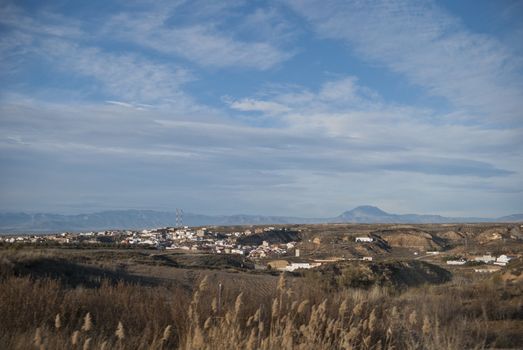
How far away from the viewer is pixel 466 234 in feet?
301

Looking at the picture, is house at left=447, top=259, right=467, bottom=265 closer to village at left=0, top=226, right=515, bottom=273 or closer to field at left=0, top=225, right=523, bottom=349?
village at left=0, top=226, right=515, bottom=273

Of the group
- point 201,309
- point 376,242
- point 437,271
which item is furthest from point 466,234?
point 201,309

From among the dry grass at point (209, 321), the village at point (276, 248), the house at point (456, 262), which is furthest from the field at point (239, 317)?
the house at point (456, 262)

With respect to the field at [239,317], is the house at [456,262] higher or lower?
lower

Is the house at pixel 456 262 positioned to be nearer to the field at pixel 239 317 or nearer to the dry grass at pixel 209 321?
the field at pixel 239 317

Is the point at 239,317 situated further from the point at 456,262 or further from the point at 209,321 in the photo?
the point at 456,262

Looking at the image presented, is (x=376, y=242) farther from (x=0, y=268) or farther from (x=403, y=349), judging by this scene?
(x=403, y=349)

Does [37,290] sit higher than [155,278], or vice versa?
[37,290]

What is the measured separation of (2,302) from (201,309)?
3.23m

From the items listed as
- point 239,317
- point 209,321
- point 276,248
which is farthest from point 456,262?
point 209,321

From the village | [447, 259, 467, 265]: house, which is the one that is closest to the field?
the village

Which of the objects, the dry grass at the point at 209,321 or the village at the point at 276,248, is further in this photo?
the village at the point at 276,248

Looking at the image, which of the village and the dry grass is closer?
the dry grass

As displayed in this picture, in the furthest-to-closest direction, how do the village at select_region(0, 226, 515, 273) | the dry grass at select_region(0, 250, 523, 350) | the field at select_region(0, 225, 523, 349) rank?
the village at select_region(0, 226, 515, 273) → the dry grass at select_region(0, 250, 523, 350) → the field at select_region(0, 225, 523, 349)
